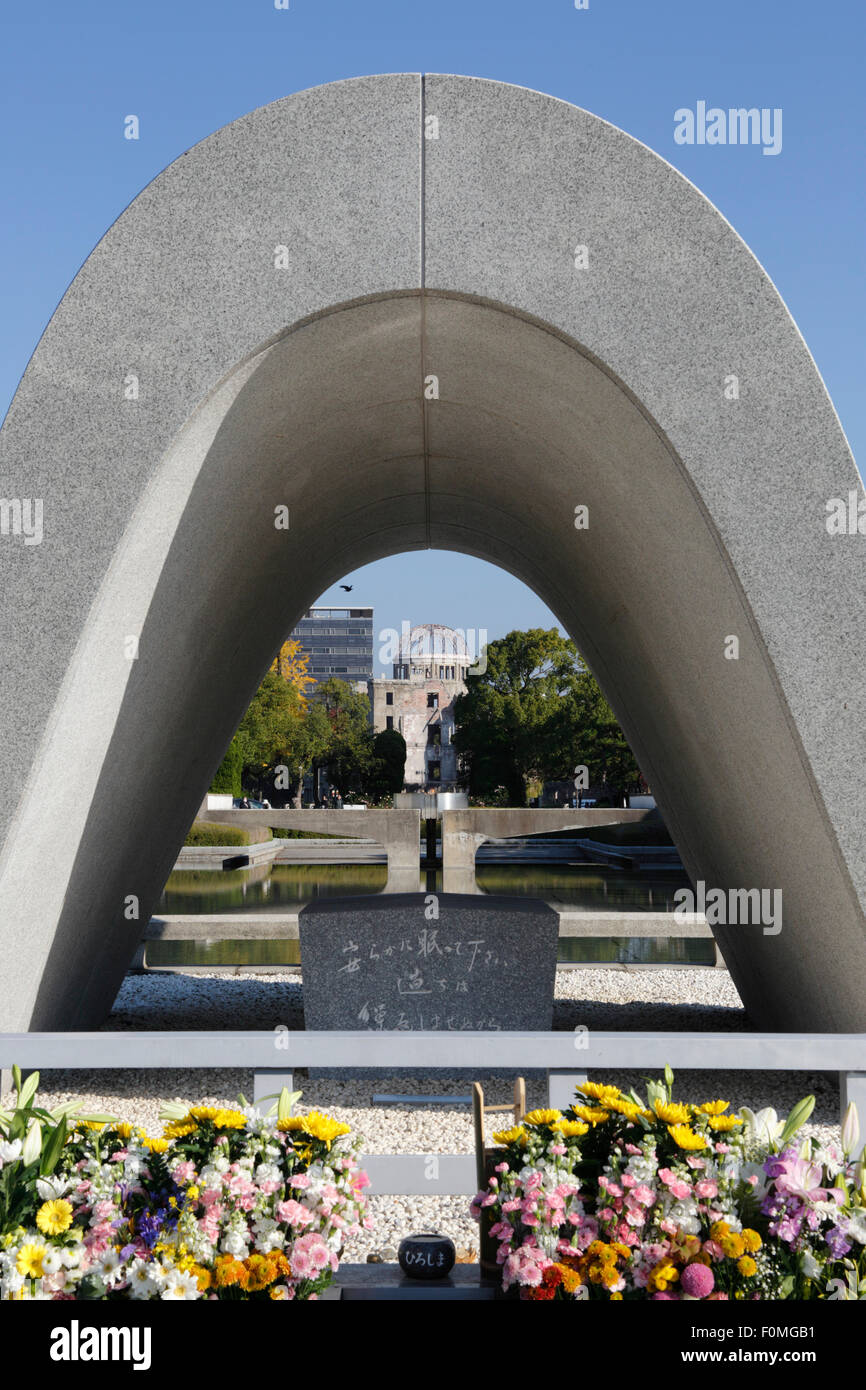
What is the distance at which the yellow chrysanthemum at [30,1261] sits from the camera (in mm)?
2385

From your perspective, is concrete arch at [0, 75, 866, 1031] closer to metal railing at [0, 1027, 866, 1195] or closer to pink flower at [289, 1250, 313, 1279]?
metal railing at [0, 1027, 866, 1195]

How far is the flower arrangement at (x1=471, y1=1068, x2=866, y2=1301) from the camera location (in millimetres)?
2436

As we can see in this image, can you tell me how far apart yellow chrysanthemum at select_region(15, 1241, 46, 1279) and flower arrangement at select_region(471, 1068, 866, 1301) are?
3.33 ft

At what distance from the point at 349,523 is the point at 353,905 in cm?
307

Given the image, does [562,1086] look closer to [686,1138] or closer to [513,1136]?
[513,1136]

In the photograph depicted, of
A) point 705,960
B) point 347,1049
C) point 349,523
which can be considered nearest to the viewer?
point 347,1049

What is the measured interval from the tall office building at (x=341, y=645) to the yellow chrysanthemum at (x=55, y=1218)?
138028mm

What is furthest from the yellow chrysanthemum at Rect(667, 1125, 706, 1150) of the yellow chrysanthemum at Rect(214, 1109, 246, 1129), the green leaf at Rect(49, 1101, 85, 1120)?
the green leaf at Rect(49, 1101, 85, 1120)

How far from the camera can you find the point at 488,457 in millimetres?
7562

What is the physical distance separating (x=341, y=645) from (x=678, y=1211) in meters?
140

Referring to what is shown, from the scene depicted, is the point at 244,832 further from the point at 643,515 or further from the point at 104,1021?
the point at 643,515

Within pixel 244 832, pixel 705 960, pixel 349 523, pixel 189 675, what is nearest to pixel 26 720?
pixel 189 675

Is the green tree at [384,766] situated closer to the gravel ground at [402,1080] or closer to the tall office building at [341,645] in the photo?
the gravel ground at [402,1080]

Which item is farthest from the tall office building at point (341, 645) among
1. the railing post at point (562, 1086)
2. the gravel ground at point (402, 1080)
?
the railing post at point (562, 1086)
